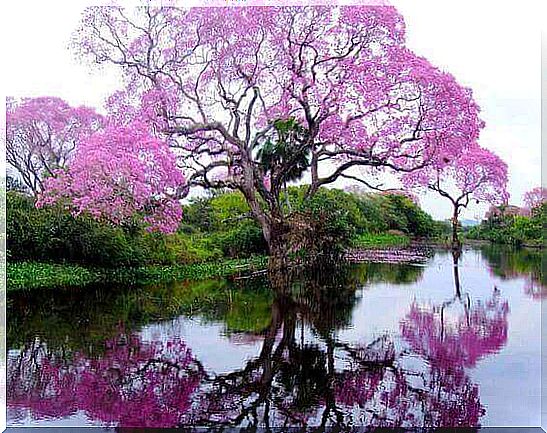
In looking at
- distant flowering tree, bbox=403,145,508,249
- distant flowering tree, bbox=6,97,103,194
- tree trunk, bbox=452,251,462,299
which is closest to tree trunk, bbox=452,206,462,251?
tree trunk, bbox=452,251,462,299

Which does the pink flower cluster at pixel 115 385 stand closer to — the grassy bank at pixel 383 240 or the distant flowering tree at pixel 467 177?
the distant flowering tree at pixel 467 177

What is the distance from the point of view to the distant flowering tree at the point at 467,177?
7.59 metres

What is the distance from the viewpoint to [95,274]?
707 cm

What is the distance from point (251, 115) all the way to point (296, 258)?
6.06 feet

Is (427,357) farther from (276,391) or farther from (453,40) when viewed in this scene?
(453,40)

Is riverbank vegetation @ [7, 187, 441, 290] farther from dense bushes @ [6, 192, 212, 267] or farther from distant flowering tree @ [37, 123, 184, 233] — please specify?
distant flowering tree @ [37, 123, 184, 233]

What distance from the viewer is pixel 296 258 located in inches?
302

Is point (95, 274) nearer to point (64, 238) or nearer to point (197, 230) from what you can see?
point (64, 238)

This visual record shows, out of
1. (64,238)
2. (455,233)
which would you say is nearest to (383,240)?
(455,233)

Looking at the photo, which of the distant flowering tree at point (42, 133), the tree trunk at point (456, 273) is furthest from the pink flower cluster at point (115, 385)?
the distant flowering tree at point (42, 133)

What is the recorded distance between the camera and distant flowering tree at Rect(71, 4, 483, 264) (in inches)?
273

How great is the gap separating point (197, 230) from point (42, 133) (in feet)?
9.27

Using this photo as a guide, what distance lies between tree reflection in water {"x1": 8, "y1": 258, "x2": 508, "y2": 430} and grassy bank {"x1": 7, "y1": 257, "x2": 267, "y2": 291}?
261 cm

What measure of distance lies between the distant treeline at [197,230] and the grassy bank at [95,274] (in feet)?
0.54
